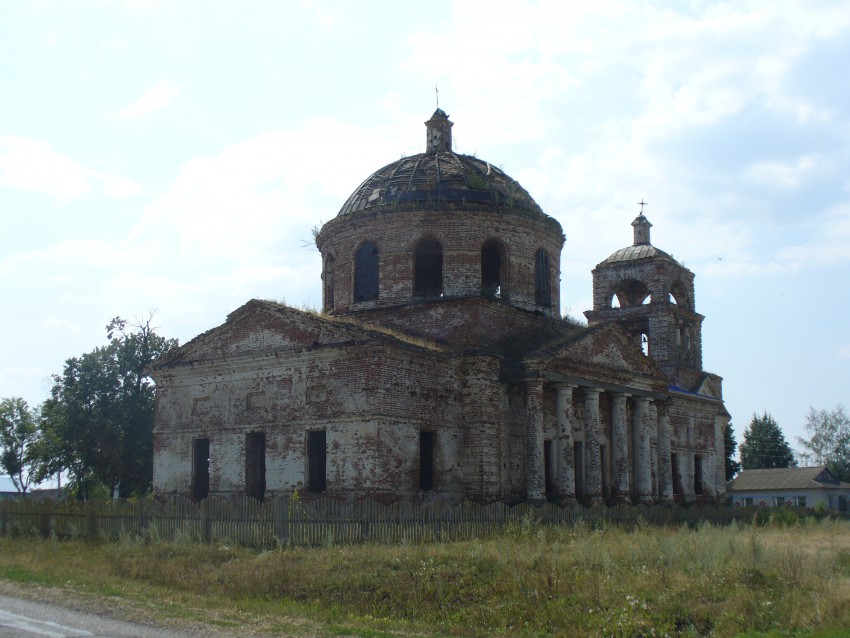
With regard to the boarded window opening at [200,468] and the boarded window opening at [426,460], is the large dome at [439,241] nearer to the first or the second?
the boarded window opening at [426,460]

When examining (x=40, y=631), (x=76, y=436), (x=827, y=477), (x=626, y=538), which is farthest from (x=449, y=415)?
(x=827, y=477)

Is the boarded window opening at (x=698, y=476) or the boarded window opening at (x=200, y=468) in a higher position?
the boarded window opening at (x=200, y=468)

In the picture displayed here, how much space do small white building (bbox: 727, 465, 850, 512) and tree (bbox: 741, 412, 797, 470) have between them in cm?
714

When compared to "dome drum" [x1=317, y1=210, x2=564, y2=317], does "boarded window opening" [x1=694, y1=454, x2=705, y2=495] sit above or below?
below

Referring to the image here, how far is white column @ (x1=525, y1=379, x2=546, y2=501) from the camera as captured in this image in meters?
21.7

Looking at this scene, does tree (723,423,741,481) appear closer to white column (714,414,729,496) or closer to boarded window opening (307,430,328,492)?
white column (714,414,729,496)

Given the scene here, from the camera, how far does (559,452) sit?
22.8 metres

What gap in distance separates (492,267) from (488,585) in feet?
45.7

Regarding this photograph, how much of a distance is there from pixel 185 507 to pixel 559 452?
9679 mm

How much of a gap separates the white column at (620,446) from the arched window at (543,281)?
3.43 metres

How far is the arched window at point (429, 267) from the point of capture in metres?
25.2

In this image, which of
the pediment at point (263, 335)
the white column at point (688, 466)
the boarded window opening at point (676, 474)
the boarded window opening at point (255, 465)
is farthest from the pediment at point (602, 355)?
the boarded window opening at point (255, 465)

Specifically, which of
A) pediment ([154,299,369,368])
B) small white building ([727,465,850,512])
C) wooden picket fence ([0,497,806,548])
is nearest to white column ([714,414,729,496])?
wooden picket fence ([0,497,806,548])

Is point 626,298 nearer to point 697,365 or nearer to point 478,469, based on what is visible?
point 697,365
